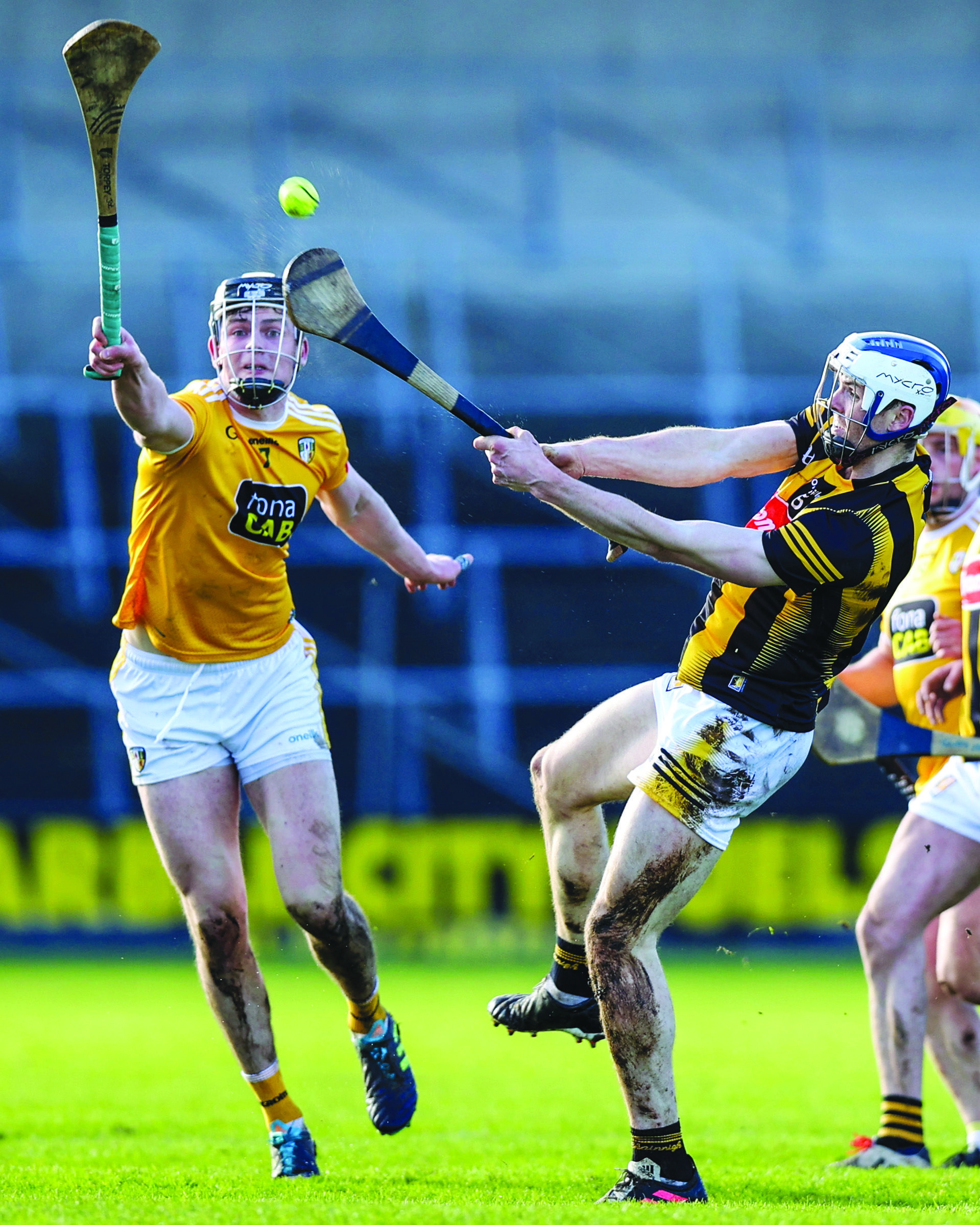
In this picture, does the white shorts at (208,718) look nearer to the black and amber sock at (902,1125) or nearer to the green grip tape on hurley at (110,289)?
the green grip tape on hurley at (110,289)

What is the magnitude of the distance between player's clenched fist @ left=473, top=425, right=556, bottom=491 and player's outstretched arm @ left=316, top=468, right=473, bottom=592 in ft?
3.21

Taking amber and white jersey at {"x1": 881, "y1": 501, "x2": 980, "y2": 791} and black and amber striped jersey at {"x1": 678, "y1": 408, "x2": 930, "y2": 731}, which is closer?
black and amber striped jersey at {"x1": 678, "y1": 408, "x2": 930, "y2": 731}

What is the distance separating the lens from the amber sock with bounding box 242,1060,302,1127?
4746 millimetres

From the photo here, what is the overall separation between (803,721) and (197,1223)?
2155 millimetres

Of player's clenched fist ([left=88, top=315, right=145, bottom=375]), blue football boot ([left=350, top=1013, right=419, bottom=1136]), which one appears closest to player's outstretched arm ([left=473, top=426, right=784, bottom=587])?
player's clenched fist ([left=88, top=315, right=145, bottom=375])

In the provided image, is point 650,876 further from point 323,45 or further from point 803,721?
point 323,45

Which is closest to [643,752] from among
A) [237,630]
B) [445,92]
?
[237,630]

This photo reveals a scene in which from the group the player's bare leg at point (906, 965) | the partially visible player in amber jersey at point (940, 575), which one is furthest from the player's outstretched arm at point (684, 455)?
the player's bare leg at point (906, 965)

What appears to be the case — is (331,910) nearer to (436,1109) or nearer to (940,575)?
(436,1109)

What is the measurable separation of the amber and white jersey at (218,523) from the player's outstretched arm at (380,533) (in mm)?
246

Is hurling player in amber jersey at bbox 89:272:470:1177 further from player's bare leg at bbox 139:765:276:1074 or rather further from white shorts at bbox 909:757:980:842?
white shorts at bbox 909:757:980:842

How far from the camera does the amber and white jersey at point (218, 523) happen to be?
469cm

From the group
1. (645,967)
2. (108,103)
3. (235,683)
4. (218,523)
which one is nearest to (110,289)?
(108,103)

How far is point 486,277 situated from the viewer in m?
16.6
